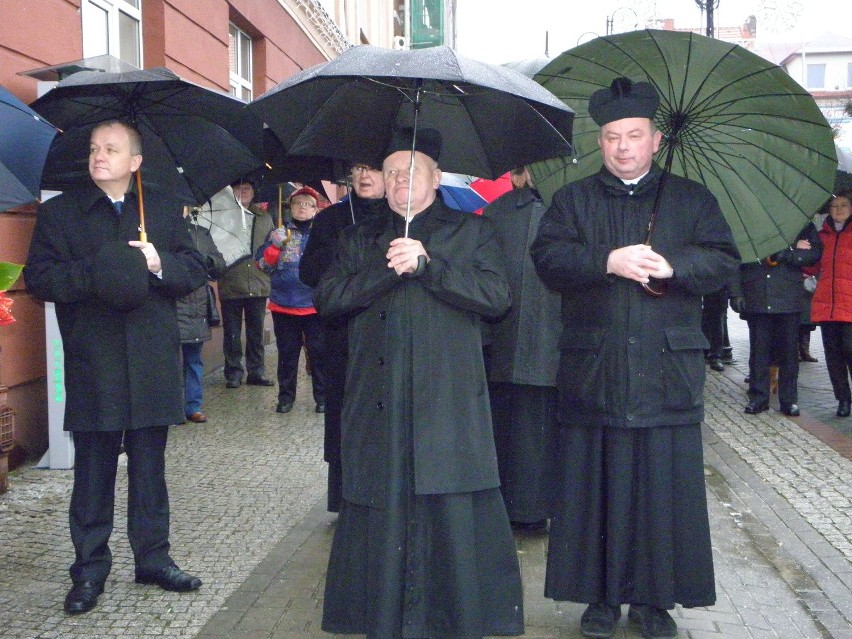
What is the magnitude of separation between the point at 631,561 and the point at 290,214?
6288 millimetres

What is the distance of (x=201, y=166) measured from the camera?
16.2 feet

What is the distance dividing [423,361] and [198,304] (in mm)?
5085

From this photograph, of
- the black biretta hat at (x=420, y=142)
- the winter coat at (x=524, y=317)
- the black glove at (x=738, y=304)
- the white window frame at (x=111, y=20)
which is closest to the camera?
the black biretta hat at (x=420, y=142)

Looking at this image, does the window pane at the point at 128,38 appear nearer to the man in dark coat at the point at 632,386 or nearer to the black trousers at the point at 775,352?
the black trousers at the point at 775,352

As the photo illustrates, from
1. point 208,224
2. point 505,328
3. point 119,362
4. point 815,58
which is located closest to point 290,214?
point 208,224

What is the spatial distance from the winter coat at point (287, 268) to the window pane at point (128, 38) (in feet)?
6.59

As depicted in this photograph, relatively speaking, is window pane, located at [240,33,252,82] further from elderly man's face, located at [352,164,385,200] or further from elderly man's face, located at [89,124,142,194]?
elderly man's face, located at [89,124,142,194]

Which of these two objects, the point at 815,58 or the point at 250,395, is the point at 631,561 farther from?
the point at 815,58

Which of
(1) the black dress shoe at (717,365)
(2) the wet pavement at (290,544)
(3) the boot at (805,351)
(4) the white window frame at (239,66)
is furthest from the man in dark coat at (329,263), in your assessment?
(3) the boot at (805,351)

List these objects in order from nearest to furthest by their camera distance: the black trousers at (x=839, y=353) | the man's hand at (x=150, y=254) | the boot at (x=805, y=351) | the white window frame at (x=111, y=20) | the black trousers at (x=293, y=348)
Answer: the man's hand at (x=150, y=254) → the white window frame at (x=111, y=20) → the black trousers at (x=839, y=353) → the black trousers at (x=293, y=348) → the boot at (x=805, y=351)

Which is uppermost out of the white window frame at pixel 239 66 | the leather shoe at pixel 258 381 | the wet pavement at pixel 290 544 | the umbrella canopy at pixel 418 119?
the white window frame at pixel 239 66

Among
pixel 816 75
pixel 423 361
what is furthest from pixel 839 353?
pixel 816 75

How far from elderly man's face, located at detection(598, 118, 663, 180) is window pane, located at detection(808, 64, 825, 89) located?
7450 cm

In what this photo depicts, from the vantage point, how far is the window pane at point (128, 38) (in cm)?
927
